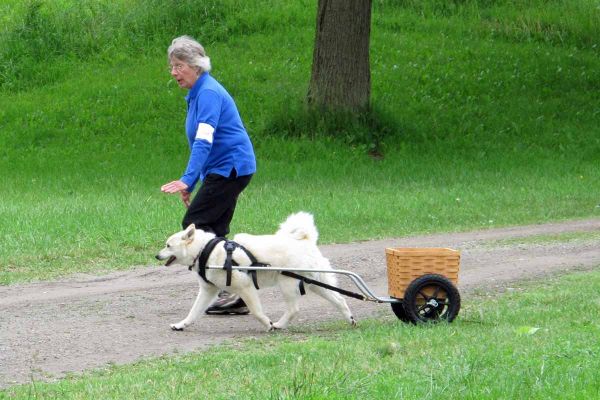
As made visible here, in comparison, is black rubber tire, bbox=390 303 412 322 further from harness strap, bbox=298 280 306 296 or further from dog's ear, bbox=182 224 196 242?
dog's ear, bbox=182 224 196 242

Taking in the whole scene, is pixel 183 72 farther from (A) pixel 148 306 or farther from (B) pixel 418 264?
(B) pixel 418 264

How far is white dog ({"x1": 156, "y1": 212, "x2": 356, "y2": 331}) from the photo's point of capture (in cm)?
800

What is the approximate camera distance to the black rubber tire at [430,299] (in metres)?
7.79

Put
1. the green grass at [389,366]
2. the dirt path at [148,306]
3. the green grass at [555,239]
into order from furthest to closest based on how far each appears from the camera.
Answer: the green grass at [555,239], the dirt path at [148,306], the green grass at [389,366]

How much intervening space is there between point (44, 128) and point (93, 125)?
1.00 m

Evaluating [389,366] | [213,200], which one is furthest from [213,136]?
[389,366]

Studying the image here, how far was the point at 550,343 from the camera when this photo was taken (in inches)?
265

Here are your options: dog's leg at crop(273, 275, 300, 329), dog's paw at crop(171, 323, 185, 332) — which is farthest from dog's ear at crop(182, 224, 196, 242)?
dog's leg at crop(273, 275, 300, 329)

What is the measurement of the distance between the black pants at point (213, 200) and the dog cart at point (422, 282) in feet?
2.69

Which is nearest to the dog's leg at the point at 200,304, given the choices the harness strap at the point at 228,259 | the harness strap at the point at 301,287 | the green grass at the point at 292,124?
the harness strap at the point at 228,259

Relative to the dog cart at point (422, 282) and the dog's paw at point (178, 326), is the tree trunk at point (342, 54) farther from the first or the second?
the dog's paw at point (178, 326)

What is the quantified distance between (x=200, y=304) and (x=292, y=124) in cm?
1320

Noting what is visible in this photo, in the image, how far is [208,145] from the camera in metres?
8.13

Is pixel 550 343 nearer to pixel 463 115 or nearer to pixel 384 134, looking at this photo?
pixel 384 134
